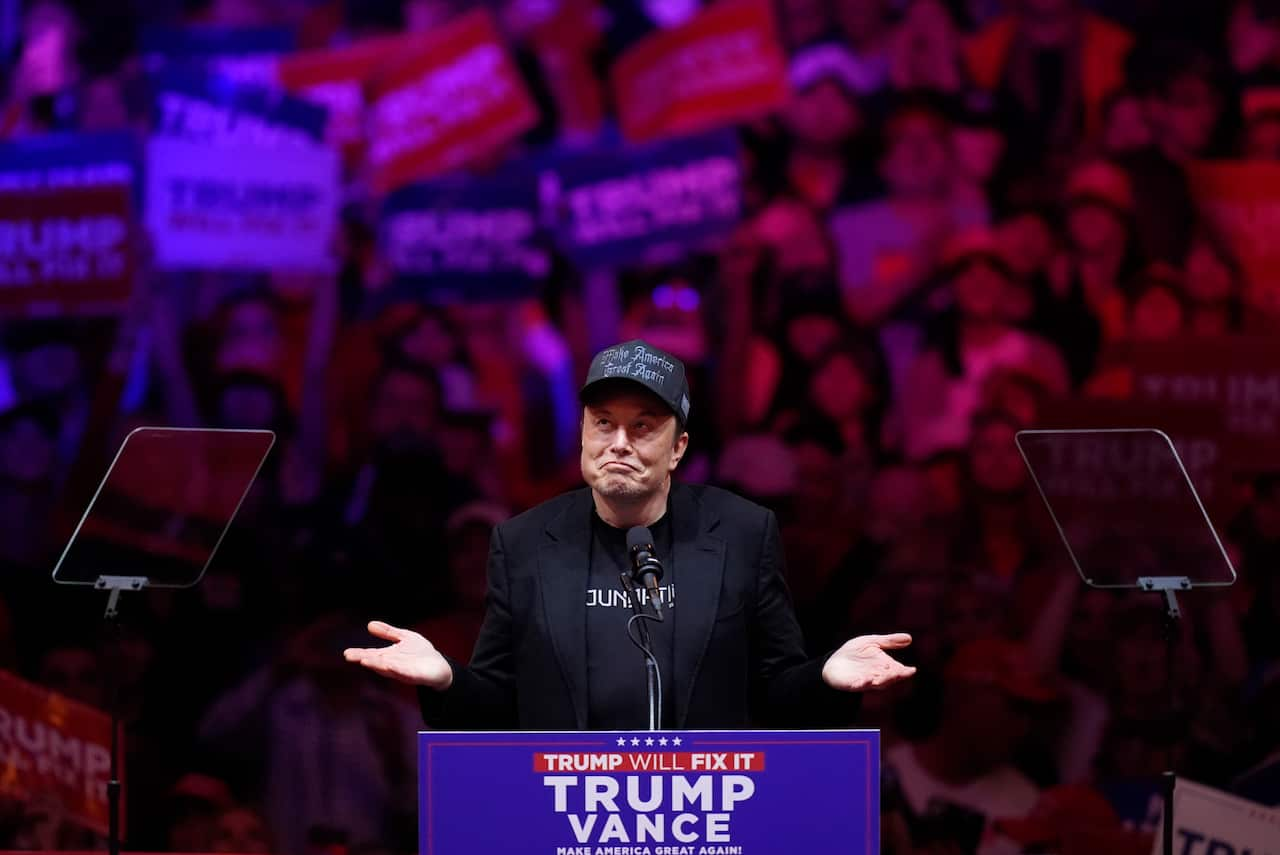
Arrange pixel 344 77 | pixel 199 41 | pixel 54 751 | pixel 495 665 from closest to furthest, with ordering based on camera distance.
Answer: pixel 495 665
pixel 54 751
pixel 199 41
pixel 344 77

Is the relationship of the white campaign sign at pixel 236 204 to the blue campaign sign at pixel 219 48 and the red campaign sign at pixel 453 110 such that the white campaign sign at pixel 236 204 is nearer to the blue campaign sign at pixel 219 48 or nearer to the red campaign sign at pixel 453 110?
the red campaign sign at pixel 453 110

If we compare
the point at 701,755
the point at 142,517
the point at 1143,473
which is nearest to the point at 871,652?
the point at 701,755

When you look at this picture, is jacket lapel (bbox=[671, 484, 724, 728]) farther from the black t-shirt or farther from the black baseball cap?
the black baseball cap

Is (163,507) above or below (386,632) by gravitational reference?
above

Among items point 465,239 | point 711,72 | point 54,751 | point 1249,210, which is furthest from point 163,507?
point 1249,210

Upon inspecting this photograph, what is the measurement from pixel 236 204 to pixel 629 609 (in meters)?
3.84

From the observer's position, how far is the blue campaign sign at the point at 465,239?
614 centimetres

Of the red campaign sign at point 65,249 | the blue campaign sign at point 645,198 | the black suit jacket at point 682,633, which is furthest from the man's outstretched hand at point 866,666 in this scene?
the red campaign sign at point 65,249

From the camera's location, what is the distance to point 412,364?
5.96 m

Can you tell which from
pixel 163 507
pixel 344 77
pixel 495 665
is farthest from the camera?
pixel 344 77

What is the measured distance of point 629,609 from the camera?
8.59ft

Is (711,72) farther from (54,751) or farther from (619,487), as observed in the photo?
(619,487)

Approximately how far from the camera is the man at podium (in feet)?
8.43

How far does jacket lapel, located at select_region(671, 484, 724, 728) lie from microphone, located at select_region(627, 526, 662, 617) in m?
0.29
